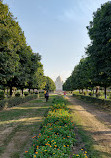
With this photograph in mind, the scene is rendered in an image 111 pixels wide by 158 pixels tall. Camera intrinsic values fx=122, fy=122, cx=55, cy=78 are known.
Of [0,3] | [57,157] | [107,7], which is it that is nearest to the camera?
[57,157]

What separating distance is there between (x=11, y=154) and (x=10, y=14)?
591 inches

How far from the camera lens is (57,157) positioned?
3.34 metres

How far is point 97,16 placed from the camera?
15641 mm

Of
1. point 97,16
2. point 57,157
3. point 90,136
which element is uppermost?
point 97,16

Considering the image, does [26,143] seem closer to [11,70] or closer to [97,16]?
[11,70]

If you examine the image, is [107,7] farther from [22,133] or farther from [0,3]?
[22,133]

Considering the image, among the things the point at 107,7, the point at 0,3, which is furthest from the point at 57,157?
the point at 107,7

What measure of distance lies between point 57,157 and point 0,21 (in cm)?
1319

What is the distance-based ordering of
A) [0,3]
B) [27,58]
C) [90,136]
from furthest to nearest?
[27,58] < [0,3] < [90,136]

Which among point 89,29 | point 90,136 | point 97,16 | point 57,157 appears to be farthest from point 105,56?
point 57,157

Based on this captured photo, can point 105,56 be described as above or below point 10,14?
below

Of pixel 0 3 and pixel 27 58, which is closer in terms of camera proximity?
pixel 0 3

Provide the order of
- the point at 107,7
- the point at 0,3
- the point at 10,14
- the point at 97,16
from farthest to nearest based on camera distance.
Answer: the point at 97,16 < the point at 10,14 < the point at 107,7 < the point at 0,3

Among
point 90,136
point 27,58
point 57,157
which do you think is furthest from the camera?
point 27,58
